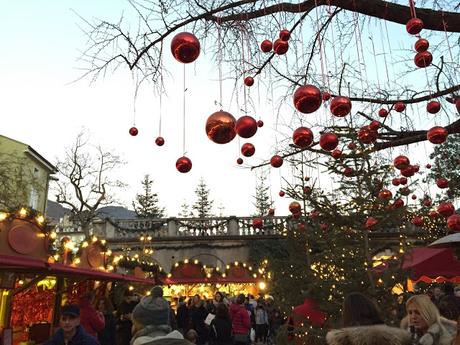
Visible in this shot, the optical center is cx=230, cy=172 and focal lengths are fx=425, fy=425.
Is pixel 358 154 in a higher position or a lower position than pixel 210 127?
higher

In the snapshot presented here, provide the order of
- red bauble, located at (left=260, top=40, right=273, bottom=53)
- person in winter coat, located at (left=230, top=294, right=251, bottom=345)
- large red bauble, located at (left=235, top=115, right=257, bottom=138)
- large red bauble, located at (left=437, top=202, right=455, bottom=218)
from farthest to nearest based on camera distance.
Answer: person in winter coat, located at (left=230, top=294, right=251, bottom=345) → large red bauble, located at (left=437, top=202, right=455, bottom=218) → red bauble, located at (left=260, top=40, right=273, bottom=53) → large red bauble, located at (left=235, top=115, right=257, bottom=138)

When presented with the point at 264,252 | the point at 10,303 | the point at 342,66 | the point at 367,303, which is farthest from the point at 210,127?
the point at 264,252

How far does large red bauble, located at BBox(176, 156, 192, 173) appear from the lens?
16.7 ft

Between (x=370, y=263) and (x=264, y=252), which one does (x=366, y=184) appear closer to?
(x=370, y=263)

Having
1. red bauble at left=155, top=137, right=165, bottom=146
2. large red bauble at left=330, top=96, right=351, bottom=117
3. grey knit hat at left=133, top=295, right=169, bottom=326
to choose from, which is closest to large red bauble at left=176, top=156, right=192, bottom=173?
red bauble at left=155, top=137, right=165, bottom=146

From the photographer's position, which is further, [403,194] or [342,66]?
[403,194]

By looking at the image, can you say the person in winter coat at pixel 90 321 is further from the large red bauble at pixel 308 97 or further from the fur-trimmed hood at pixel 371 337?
the fur-trimmed hood at pixel 371 337

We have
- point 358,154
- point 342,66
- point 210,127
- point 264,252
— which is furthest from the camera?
point 264,252

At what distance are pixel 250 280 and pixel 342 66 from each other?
17.0 meters

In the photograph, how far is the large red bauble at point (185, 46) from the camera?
3656 millimetres

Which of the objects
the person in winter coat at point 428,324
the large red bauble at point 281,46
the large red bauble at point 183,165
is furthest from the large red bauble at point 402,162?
the person in winter coat at point 428,324

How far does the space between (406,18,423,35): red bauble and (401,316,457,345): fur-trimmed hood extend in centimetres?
272

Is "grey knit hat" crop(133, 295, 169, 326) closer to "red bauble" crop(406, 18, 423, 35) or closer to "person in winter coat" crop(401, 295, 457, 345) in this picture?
"person in winter coat" crop(401, 295, 457, 345)

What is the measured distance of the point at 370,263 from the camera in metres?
6.98
